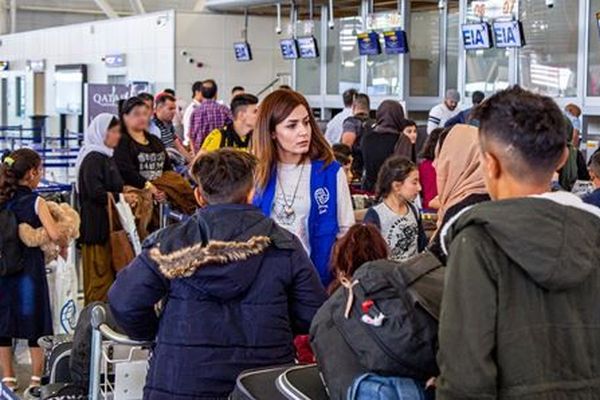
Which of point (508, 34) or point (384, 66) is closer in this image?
point (508, 34)

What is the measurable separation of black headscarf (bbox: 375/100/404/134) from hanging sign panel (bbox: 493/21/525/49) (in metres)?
4.62

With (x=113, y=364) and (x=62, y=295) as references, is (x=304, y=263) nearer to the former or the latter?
(x=113, y=364)

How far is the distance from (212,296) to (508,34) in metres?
9.81

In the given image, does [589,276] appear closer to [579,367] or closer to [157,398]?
[579,367]

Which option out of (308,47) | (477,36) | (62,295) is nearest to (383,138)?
(62,295)

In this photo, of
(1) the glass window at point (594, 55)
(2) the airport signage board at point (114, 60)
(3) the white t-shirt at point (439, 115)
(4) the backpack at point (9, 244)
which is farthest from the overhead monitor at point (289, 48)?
(4) the backpack at point (9, 244)

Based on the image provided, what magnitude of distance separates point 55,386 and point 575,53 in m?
9.68

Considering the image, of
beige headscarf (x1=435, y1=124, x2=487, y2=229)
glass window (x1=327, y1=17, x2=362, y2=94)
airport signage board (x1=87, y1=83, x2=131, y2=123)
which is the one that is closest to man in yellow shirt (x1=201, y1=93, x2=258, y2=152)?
beige headscarf (x1=435, y1=124, x2=487, y2=229)

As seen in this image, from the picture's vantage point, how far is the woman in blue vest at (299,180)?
3.65 meters

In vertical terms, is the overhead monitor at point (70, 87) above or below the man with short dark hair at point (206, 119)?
above

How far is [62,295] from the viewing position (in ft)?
17.8

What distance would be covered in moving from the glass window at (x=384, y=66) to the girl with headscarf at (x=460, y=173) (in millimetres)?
11941

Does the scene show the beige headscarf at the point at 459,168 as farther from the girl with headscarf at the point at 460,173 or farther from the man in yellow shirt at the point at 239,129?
the man in yellow shirt at the point at 239,129

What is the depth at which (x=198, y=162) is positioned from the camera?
2803mm
